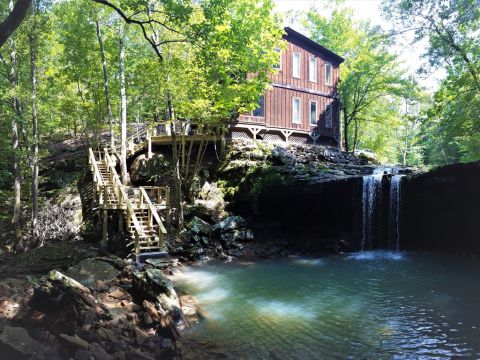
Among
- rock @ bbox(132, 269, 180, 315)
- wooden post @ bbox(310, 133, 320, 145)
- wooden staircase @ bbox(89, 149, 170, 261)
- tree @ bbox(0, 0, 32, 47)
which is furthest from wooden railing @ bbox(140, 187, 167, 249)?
wooden post @ bbox(310, 133, 320, 145)

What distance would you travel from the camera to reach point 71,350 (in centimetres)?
607

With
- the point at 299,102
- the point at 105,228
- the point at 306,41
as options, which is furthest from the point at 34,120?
the point at 306,41

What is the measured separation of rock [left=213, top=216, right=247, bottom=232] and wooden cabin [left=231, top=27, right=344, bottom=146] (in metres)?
6.71

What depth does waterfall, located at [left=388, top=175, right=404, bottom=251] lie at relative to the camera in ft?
59.9

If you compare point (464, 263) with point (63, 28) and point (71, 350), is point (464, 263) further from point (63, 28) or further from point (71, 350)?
point (63, 28)

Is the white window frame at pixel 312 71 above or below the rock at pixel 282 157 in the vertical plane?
above

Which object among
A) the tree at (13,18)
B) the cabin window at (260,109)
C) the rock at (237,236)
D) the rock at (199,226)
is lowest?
the rock at (237,236)

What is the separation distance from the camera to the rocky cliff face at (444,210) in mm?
16594

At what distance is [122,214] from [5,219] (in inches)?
242

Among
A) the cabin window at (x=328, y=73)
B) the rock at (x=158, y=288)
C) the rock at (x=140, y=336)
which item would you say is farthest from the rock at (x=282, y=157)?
the rock at (x=140, y=336)

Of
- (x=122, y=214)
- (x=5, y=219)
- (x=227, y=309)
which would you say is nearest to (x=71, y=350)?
(x=227, y=309)

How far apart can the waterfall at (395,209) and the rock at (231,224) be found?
7.19 m

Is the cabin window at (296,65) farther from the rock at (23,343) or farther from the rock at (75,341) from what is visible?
the rock at (23,343)

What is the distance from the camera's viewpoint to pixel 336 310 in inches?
372
